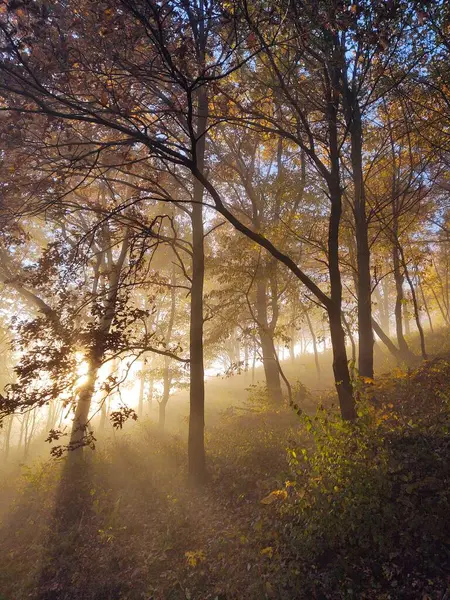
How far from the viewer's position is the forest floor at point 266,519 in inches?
168

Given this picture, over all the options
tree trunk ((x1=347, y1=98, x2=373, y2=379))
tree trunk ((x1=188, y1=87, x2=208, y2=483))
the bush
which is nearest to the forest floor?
the bush

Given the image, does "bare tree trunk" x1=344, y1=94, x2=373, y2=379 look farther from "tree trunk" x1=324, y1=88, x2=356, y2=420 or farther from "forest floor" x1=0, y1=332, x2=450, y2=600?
"tree trunk" x1=324, y1=88, x2=356, y2=420

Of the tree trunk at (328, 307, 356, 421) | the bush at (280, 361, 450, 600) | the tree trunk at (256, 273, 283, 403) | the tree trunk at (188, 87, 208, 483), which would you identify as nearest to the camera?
the bush at (280, 361, 450, 600)

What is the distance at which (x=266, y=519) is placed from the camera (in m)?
6.14

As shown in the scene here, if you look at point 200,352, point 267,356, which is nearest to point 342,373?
point 200,352

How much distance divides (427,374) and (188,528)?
6.94m

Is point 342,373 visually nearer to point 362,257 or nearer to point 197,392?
point 362,257

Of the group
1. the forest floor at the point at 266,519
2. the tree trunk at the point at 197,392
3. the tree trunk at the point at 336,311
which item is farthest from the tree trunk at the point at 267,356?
the tree trunk at the point at 336,311

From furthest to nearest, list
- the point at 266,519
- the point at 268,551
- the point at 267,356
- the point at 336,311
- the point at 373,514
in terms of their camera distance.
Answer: the point at 267,356
the point at 336,311
the point at 266,519
the point at 268,551
the point at 373,514

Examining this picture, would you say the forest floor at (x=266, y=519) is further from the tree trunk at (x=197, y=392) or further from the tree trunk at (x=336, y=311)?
the tree trunk at (x=197, y=392)

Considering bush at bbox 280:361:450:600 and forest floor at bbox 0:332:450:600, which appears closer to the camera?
bush at bbox 280:361:450:600

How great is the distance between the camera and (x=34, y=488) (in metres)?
11.2

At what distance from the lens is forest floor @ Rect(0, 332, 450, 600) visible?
4.28 m

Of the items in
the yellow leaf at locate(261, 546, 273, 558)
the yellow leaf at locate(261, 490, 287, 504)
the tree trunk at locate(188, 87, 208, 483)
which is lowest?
the yellow leaf at locate(261, 546, 273, 558)
